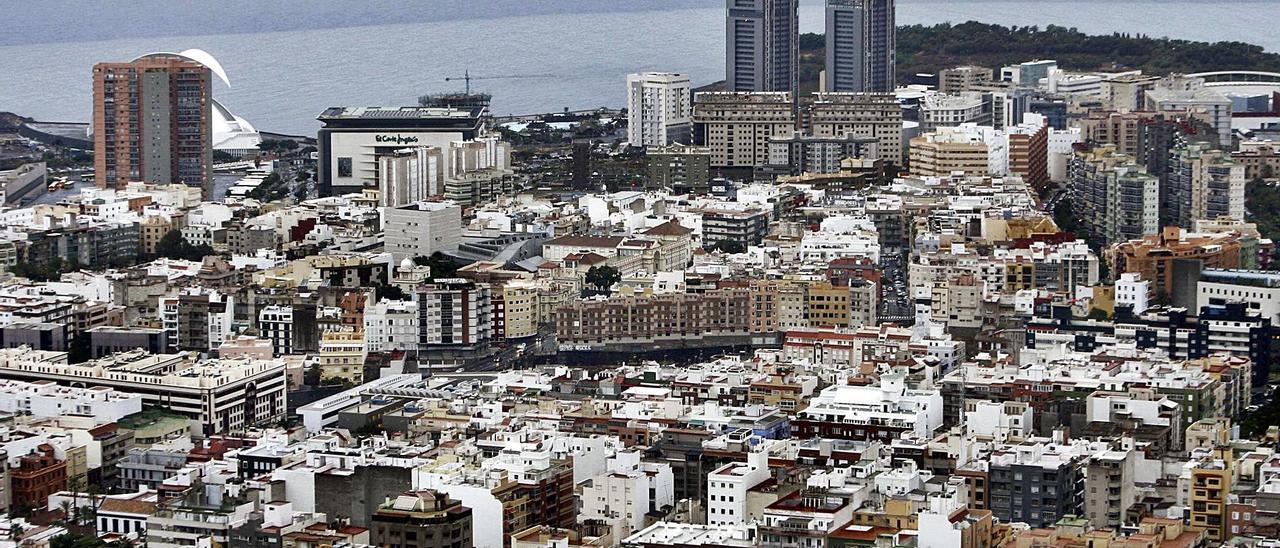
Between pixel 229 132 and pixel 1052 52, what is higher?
pixel 1052 52

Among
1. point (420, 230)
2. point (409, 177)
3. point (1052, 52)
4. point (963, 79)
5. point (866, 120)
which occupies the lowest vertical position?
point (420, 230)

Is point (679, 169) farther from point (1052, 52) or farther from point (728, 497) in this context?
point (728, 497)

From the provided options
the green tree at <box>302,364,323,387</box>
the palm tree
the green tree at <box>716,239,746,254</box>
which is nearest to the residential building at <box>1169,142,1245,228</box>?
the green tree at <box>716,239,746,254</box>

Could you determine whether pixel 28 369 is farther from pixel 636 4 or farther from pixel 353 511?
pixel 636 4

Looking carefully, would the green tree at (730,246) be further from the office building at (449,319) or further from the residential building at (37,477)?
the residential building at (37,477)

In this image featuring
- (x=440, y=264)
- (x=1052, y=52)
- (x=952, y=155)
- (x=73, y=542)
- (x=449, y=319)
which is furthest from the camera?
(x=1052, y=52)

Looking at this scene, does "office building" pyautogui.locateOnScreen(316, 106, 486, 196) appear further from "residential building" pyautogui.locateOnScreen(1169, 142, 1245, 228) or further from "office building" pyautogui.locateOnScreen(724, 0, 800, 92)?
"residential building" pyautogui.locateOnScreen(1169, 142, 1245, 228)

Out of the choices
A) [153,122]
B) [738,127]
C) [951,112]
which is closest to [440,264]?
[153,122]
